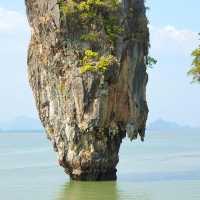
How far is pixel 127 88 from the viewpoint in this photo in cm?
3058

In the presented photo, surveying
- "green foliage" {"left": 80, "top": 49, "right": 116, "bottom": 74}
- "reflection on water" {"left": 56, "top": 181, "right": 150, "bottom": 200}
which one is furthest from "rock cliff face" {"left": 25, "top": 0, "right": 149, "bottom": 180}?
"reflection on water" {"left": 56, "top": 181, "right": 150, "bottom": 200}

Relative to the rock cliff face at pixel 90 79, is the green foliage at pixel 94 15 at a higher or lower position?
higher

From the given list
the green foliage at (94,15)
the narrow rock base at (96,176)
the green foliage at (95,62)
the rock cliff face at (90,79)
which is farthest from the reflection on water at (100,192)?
the green foliage at (94,15)

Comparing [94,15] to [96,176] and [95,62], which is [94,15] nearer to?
[95,62]

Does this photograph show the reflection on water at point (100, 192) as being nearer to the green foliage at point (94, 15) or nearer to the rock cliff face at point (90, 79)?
the rock cliff face at point (90, 79)

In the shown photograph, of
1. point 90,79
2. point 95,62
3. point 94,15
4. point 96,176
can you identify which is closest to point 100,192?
point 96,176

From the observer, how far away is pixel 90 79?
1154 inches

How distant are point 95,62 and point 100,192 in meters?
5.26

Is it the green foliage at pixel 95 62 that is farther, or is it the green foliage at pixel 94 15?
the green foliage at pixel 94 15

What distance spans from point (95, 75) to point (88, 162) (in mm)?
3527

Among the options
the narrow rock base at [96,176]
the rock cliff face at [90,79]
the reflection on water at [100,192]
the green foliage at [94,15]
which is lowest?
the reflection on water at [100,192]

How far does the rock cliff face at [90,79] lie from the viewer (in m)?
29.5

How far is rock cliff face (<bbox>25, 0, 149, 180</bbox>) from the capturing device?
2952 cm

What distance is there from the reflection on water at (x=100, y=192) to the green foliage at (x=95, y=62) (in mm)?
4585
